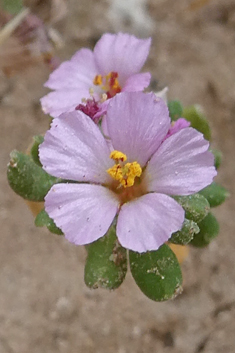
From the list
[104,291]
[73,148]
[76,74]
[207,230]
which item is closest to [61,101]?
[76,74]

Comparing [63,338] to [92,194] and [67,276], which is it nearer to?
[67,276]

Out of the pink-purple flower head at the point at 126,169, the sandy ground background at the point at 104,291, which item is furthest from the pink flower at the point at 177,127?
the sandy ground background at the point at 104,291

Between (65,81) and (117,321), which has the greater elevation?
(65,81)

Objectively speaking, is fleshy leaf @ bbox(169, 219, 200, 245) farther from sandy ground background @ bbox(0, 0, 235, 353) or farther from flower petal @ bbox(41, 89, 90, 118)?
sandy ground background @ bbox(0, 0, 235, 353)

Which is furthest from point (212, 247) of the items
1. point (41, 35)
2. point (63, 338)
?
point (41, 35)

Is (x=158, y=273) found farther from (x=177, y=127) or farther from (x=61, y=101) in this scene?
(x=61, y=101)

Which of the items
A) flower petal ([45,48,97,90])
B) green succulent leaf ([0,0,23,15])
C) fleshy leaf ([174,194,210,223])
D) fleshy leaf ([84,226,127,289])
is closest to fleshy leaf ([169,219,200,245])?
fleshy leaf ([174,194,210,223])
